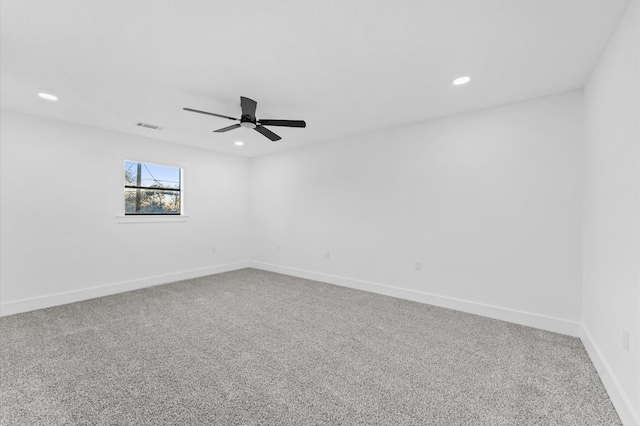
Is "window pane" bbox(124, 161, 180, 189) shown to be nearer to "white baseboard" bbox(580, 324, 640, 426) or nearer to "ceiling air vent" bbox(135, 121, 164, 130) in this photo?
"ceiling air vent" bbox(135, 121, 164, 130)

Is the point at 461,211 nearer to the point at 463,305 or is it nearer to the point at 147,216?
the point at 463,305

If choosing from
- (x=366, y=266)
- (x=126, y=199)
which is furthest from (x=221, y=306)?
(x=126, y=199)

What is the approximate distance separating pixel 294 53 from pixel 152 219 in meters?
3.83

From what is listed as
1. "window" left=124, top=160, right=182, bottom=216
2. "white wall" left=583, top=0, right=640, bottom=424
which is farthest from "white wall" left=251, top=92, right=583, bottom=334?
"window" left=124, top=160, right=182, bottom=216

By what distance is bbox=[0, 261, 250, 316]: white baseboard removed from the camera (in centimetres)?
345

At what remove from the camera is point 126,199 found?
456cm

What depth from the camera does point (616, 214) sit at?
1891 mm

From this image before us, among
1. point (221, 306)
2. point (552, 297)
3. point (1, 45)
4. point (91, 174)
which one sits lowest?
point (221, 306)

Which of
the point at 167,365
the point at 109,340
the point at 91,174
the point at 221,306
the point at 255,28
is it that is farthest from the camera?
the point at 91,174

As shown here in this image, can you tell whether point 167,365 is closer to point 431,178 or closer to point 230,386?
point 230,386

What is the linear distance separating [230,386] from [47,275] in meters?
3.40

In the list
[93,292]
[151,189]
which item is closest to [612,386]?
[93,292]

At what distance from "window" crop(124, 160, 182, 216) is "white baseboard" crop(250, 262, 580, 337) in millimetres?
2627

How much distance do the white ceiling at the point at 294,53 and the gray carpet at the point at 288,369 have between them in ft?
7.92
